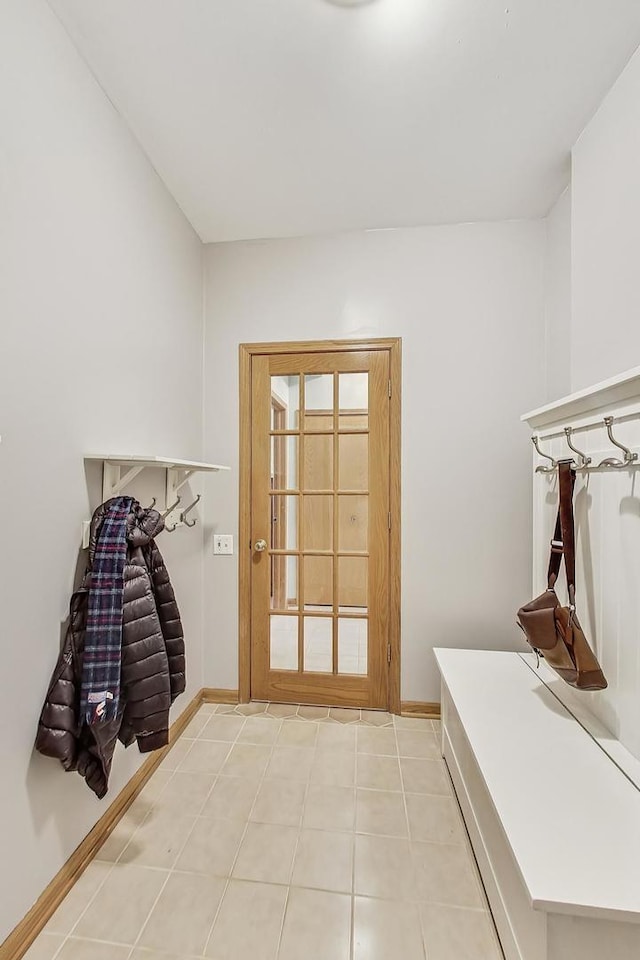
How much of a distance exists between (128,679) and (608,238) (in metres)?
2.22

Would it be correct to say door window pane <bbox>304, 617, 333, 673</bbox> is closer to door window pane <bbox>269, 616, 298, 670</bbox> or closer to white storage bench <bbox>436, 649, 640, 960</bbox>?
door window pane <bbox>269, 616, 298, 670</bbox>

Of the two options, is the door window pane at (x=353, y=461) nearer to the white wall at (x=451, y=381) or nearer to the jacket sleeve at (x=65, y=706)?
the white wall at (x=451, y=381)

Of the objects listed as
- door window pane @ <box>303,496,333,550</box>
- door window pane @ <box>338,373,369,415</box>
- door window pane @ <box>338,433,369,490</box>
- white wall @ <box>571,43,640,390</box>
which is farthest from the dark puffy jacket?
white wall @ <box>571,43,640,390</box>

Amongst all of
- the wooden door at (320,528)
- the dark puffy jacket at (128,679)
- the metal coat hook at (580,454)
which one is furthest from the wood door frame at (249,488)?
the metal coat hook at (580,454)

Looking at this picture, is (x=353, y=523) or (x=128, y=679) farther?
(x=353, y=523)

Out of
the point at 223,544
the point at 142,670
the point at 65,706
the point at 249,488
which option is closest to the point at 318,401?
the point at 249,488

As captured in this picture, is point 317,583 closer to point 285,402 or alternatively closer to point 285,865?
point 285,402

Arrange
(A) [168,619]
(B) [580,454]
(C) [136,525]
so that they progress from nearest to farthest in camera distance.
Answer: (B) [580,454] → (C) [136,525] → (A) [168,619]

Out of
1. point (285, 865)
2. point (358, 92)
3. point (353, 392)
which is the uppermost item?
point (358, 92)

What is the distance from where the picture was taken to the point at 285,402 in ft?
8.30

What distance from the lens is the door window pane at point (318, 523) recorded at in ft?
8.16

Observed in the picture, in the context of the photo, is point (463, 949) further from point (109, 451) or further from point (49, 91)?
point (49, 91)

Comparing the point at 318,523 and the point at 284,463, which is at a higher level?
the point at 284,463

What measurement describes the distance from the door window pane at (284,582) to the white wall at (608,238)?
65.2 inches
